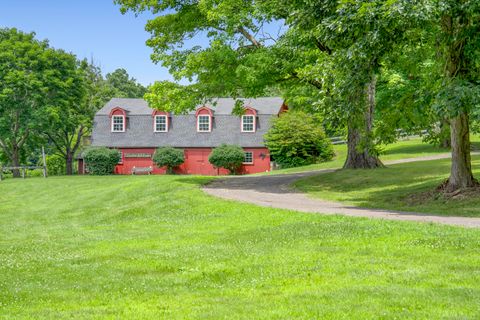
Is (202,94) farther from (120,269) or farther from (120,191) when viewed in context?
(120,269)

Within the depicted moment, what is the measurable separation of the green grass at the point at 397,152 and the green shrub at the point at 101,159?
15.6m

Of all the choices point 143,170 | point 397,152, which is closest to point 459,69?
point 397,152

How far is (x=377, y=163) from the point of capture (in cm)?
3256

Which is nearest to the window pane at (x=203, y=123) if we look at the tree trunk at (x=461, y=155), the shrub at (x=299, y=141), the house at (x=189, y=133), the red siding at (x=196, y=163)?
the house at (x=189, y=133)

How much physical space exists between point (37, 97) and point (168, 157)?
1313 centimetres

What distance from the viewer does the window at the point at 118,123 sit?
56656 millimetres

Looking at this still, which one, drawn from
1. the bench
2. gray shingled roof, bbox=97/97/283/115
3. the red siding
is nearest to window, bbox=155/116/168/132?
gray shingled roof, bbox=97/97/283/115

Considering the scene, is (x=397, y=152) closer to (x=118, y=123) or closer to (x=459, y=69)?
(x=118, y=123)

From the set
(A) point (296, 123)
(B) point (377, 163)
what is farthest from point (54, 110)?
(B) point (377, 163)

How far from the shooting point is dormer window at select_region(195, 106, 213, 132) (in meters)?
56.0

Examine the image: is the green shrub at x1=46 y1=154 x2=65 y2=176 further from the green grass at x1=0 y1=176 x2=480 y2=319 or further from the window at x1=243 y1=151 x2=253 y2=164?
the green grass at x1=0 y1=176 x2=480 y2=319

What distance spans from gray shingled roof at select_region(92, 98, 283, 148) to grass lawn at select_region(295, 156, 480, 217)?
2366 cm

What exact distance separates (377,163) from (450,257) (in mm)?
22497

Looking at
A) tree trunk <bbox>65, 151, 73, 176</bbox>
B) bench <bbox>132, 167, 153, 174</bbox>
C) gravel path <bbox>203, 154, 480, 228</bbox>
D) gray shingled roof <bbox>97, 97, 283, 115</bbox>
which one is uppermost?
gray shingled roof <bbox>97, 97, 283, 115</bbox>
